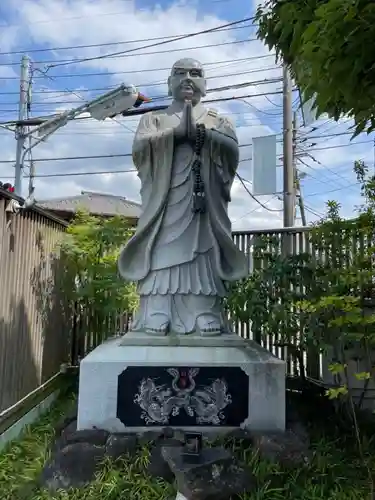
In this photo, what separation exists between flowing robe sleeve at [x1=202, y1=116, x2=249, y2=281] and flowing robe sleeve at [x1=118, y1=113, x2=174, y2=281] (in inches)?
14.0

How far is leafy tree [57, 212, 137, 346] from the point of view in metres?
5.84

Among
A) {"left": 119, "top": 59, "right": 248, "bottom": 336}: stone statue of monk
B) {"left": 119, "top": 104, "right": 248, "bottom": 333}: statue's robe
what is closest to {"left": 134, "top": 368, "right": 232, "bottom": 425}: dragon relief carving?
{"left": 119, "top": 59, "right": 248, "bottom": 336}: stone statue of monk

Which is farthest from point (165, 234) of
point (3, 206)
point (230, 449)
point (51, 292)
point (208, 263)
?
point (51, 292)

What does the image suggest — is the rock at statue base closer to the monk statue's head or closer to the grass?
the grass

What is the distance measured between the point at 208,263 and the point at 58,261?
8.15ft

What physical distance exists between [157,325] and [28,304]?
173cm

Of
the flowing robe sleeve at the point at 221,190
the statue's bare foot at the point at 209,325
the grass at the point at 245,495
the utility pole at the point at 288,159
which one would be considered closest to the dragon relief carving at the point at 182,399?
the grass at the point at 245,495

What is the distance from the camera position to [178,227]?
13.3 ft

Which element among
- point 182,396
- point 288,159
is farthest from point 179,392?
point 288,159

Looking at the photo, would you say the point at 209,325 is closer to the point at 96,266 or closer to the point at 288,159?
the point at 96,266

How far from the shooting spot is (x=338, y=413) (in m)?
4.47

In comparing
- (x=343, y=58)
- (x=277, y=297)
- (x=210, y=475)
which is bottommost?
(x=210, y=475)

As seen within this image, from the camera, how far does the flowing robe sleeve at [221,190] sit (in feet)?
13.4

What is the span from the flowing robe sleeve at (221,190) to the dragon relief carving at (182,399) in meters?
1.01
